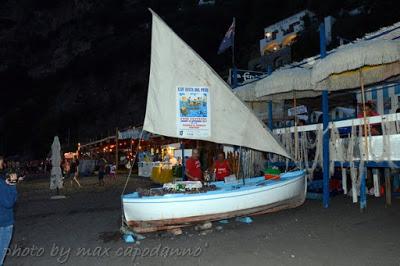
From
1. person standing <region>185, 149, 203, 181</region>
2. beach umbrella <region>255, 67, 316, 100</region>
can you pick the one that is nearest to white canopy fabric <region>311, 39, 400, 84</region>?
beach umbrella <region>255, 67, 316, 100</region>

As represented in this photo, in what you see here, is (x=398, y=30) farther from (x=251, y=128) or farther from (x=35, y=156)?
(x=35, y=156)

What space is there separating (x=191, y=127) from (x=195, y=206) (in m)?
1.96

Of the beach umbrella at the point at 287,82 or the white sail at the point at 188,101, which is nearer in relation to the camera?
the white sail at the point at 188,101

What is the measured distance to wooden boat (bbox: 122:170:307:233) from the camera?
8.14 m

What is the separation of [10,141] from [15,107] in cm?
1140

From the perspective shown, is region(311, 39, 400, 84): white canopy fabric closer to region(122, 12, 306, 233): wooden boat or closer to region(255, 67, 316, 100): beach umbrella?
region(122, 12, 306, 233): wooden boat

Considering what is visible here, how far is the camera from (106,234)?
29.1ft

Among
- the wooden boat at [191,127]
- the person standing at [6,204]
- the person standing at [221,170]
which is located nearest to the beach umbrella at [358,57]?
the wooden boat at [191,127]

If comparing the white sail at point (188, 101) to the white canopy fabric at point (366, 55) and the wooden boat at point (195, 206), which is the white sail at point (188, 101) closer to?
the wooden boat at point (195, 206)

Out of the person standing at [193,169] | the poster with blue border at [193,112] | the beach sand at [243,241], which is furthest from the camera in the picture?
the person standing at [193,169]

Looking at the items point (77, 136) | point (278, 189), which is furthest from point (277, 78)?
point (77, 136)

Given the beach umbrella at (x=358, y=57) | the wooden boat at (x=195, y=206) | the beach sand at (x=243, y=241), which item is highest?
the beach umbrella at (x=358, y=57)

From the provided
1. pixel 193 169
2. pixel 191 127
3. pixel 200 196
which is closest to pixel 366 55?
pixel 191 127

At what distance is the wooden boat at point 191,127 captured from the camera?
27.2 feet
